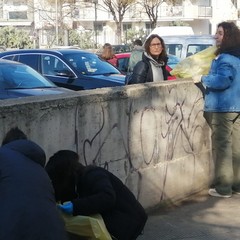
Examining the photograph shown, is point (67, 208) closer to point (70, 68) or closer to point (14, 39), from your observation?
point (70, 68)

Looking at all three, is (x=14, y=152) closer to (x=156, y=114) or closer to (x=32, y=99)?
(x=32, y=99)

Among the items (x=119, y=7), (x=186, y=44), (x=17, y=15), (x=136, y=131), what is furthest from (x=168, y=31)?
(x=17, y=15)

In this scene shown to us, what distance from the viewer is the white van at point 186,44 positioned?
16.0 m

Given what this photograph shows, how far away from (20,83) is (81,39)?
134ft

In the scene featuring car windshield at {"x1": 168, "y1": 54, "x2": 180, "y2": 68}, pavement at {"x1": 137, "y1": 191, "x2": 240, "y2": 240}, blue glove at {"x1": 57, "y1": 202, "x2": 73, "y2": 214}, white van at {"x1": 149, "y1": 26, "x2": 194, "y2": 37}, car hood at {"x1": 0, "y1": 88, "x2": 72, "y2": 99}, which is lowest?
pavement at {"x1": 137, "y1": 191, "x2": 240, "y2": 240}

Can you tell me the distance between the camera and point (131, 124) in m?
6.40

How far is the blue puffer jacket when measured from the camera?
6.95 metres

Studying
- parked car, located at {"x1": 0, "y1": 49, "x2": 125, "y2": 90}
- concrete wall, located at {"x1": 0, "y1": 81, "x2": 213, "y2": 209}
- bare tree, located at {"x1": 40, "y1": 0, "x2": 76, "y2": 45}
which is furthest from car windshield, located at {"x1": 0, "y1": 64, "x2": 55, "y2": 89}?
bare tree, located at {"x1": 40, "y1": 0, "x2": 76, "y2": 45}

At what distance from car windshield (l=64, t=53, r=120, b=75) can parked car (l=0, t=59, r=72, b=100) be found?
221 centimetres

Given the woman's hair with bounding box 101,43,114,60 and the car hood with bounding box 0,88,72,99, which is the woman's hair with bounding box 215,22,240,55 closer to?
the car hood with bounding box 0,88,72,99

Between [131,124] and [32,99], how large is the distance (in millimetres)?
1317

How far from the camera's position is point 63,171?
401 centimetres

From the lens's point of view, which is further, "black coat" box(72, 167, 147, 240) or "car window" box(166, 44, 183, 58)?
"car window" box(166, 44, 183, 58)

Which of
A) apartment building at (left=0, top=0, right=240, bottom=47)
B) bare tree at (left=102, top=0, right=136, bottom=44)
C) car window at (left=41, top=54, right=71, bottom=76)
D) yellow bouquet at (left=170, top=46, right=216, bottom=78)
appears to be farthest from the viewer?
apartment building at (left=0, top=0, right=240, bottom=47)
